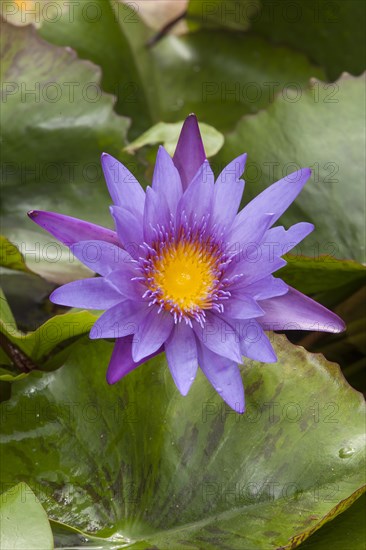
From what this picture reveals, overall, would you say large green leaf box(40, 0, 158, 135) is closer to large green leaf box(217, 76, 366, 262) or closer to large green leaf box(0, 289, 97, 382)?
large green leaf box(217, 76, 366, 262)

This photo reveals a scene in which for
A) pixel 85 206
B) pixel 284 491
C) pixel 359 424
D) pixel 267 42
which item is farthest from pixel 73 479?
pixel 267 42

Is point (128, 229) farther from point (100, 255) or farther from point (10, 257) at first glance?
point (10, 257)

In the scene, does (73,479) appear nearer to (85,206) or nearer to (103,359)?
(103,359)

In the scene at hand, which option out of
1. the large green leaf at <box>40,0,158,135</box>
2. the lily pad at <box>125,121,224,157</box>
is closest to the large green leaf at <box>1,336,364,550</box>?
A: the lily pad at <box>125,121,224,157</box>

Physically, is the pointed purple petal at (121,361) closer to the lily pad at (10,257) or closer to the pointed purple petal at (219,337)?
the pointed purple petal at (219,337)

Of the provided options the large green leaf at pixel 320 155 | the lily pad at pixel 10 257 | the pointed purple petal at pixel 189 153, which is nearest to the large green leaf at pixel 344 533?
the large green leaf at pixel 320 155

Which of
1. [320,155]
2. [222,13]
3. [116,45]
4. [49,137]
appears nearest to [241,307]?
[320,155]
